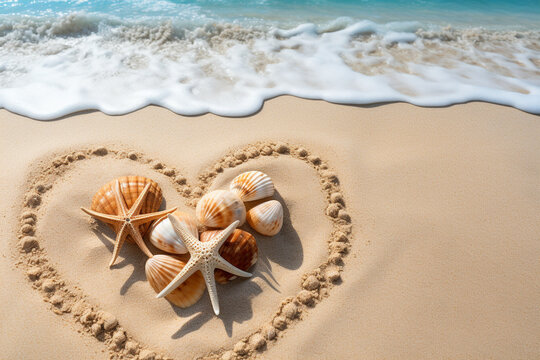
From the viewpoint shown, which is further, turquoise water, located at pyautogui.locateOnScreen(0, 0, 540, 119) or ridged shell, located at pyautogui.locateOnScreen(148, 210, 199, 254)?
turquoise water, located at pyautogui.locateOnScreen(0, 0, 540, 119)

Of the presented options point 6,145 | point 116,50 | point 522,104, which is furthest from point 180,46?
point 522,104

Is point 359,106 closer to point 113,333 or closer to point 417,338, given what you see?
point 417,338

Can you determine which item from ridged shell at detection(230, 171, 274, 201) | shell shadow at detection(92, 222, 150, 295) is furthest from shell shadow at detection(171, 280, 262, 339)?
ridged shell at detection(230, 171, 274, 201)

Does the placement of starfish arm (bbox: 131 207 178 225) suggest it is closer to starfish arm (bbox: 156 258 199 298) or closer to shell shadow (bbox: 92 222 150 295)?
shell shadow (bbox: 92 222 150 295)

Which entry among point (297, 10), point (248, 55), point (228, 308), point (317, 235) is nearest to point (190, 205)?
point (228, 308)

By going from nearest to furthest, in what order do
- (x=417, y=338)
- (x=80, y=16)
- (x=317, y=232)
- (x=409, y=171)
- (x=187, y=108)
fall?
(x=417, y=338) < (x=317, y=232) < (x=409, y=171) < (x=187, y=108) < (x=80, y=16)

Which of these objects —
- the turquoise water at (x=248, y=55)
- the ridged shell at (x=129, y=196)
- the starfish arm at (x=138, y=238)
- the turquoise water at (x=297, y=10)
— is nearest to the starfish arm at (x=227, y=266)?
the starfish arm at (x=138, y=238)

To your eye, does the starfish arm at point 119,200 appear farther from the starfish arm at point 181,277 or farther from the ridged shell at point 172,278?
the starfish arm at point 181,277
